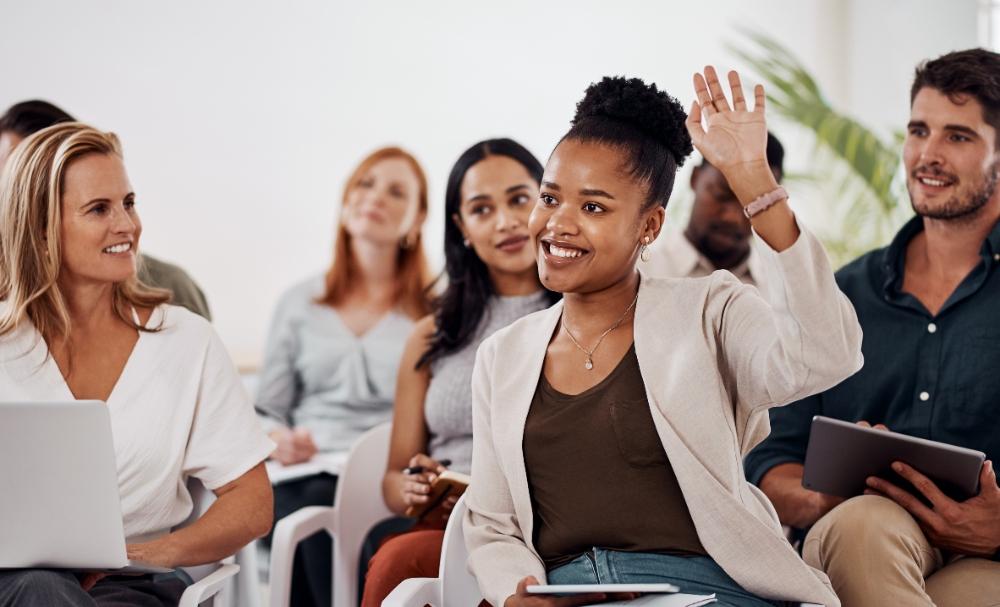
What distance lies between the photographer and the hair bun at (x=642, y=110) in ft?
6.39

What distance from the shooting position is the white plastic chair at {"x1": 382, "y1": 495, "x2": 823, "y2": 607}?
203cm

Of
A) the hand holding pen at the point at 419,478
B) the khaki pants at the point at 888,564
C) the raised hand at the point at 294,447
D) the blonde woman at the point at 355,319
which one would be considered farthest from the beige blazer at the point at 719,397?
the blonde woman at the point at 355,319

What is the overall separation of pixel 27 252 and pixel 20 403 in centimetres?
58

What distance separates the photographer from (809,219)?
651 centimetres

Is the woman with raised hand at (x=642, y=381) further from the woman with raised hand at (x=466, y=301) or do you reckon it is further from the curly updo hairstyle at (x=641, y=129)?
the woman with raised hand at (x=466, y=301)

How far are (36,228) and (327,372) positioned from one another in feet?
5.25

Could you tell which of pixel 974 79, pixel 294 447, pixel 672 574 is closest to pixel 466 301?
pixel 294 447

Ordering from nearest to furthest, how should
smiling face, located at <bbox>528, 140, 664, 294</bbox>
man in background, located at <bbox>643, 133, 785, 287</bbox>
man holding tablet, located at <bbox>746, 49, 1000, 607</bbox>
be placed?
smiling face, located at <bbox>528, 140, 664, 294</bbox> < man holding tablet, located at <bbox>746, 49, 1000, 607</bbox> < man in background, located at <bbox>643, 133, 785, 287</bbox>

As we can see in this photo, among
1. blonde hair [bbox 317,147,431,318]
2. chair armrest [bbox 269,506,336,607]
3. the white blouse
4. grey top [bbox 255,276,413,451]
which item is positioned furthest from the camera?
blonde hair [bbox 317,147,431,318]

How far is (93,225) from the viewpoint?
2.28 metres

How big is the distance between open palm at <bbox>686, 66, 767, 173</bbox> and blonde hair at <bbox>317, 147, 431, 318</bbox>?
214 cm

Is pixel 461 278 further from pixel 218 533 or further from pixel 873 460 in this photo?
pixel 873 460

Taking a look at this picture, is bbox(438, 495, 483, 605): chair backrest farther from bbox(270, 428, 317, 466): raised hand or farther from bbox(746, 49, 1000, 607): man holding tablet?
bbox(270, 428, 317, 466): raised hand

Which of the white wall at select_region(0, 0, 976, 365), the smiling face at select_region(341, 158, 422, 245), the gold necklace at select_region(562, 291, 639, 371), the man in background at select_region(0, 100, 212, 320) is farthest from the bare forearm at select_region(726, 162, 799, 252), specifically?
the white wall at select_region(0, 0, 976, 365)
